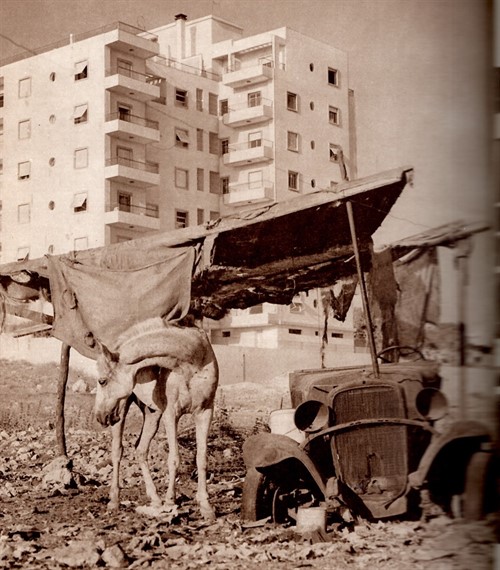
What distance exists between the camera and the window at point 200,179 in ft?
47.9

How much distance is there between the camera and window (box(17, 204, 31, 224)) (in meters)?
14.2

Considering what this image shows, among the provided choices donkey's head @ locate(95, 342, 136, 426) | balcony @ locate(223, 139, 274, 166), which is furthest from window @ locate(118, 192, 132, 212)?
donkey's head @ locate(95, 342, 136, 426)

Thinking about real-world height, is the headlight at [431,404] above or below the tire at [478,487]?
above

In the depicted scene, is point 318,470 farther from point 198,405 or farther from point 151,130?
point 151,130

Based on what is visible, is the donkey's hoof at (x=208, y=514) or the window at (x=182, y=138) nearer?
the donkey's hoof at (x=208, y=514)

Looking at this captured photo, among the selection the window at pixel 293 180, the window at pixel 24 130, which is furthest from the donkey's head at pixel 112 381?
the window at pixel 24 130

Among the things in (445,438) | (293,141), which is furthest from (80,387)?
(445,438)

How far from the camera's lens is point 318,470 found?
7.86 metres

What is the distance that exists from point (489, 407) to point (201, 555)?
2444 millimetres

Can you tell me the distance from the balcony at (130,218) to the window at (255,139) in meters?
1.74

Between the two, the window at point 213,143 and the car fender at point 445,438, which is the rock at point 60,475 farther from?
the window at point 213,143

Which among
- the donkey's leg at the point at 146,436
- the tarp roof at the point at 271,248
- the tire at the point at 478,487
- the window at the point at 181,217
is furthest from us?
the window at the point at 181,217

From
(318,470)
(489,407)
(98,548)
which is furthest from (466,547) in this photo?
(98,548)

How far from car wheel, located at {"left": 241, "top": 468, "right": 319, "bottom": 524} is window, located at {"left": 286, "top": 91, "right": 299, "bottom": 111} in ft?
17.4
